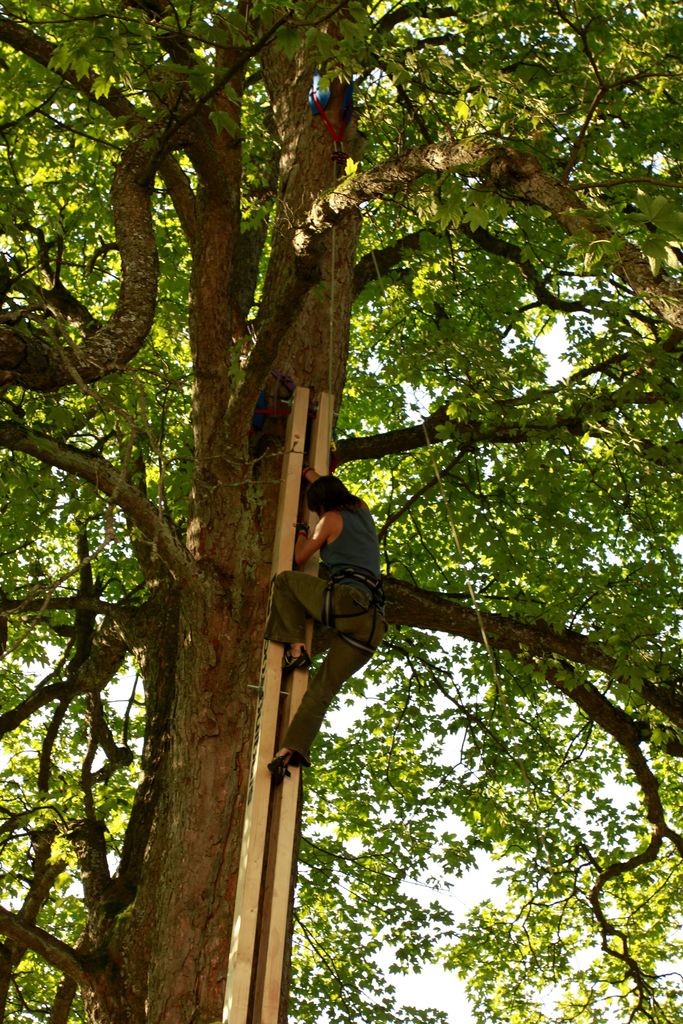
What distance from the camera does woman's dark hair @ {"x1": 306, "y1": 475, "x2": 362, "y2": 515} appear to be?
499cm

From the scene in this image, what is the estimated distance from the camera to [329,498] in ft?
16.4

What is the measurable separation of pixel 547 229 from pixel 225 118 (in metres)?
4.05

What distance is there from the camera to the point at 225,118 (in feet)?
15.6

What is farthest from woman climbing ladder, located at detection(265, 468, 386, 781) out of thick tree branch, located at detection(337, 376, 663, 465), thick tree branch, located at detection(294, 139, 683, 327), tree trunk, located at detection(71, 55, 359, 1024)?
thick tree branch, located at detection(337, 376, 663, 465)

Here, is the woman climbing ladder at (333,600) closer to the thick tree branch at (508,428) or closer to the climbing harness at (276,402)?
the climbing harness at (276,402)

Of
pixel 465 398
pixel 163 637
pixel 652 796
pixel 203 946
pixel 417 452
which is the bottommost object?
pixel 203 946

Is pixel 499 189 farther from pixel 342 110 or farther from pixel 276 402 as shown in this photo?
pixel 342 110

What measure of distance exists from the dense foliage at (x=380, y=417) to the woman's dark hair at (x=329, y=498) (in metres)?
0.37

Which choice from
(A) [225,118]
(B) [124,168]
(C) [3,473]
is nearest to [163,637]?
(C) [3,473]

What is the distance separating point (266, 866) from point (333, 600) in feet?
4.02

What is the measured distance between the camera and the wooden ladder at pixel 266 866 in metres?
4.07

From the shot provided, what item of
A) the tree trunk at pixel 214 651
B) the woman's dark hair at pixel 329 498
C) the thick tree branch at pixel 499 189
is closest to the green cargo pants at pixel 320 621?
the woman's dark hair at pixel 329 498

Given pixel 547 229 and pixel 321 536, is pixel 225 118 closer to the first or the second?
pixel 321 536

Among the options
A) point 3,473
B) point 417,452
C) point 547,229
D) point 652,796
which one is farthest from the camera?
point 417,452
